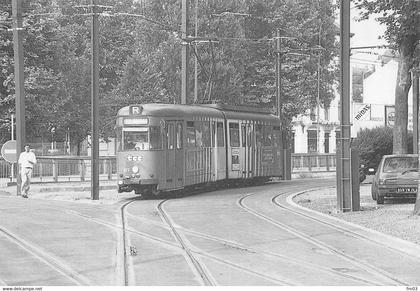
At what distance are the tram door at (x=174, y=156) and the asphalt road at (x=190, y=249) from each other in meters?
3.25

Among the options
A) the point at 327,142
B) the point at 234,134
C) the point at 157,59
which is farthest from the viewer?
the point at 327,142

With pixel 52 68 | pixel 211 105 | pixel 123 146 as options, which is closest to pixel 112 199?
pixel 123 146

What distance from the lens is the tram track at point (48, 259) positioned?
28.3ft

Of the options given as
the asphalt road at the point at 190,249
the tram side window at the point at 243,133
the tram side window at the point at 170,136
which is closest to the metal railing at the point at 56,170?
the tram side window at the point at 243,133

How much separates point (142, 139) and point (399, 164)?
7828mm

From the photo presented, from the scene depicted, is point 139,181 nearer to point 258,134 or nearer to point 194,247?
point 258,134

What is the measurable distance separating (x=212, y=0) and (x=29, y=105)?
485 inches

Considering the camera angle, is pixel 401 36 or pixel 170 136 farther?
pixel 401 36

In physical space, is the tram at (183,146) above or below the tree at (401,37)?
below

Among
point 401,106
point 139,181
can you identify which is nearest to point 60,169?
point 139,181

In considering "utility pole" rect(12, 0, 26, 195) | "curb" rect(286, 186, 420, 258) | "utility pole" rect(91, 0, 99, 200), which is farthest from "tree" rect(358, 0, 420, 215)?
"utility pole" rect(12, 0, 26, 195)

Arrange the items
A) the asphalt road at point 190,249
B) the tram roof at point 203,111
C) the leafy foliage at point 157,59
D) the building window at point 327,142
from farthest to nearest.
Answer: the building window at point 327,142 → the leafy foliage at point 157,59 → the tram roof at point 203,111 → the asphalt road at point 190,249

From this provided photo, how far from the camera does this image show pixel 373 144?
117 feet

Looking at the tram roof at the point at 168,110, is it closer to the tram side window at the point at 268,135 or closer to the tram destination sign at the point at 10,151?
the tram destination sign at the point at 10,151
